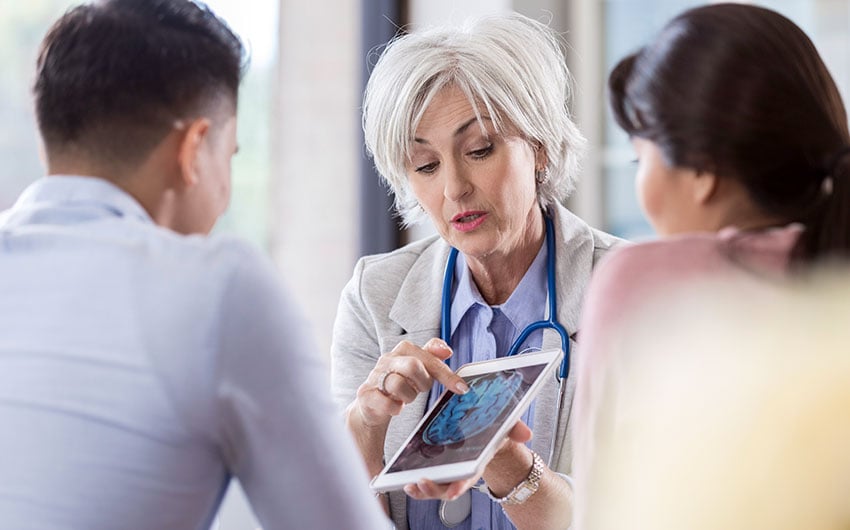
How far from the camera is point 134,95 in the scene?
3.36 ft

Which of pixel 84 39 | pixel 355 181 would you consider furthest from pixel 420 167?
pixel 355 181

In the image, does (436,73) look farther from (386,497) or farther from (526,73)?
(386,497)

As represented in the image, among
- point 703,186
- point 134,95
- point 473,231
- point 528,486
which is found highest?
point 134,95

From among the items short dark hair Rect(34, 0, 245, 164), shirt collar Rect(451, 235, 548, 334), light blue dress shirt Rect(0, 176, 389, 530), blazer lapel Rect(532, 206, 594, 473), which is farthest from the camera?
shirt collar Rect(451, 235, 548, 334)

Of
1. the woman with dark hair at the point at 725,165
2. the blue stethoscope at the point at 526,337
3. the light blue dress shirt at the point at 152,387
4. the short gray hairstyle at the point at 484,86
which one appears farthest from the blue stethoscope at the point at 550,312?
the light blue dress shirt at the point at 152,387

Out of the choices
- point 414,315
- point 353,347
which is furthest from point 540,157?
point 353,347

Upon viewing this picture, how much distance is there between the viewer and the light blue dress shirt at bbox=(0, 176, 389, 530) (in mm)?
903

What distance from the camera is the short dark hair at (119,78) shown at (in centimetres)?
102

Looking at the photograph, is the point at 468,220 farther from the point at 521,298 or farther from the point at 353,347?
the point at 353,347

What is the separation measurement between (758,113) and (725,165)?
59 millimetres

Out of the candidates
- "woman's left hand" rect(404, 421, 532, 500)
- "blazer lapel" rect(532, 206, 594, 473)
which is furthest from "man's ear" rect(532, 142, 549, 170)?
"woman's left hand" rect(404, 421, 532, 500)

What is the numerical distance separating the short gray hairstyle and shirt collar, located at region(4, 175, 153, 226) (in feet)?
2.86

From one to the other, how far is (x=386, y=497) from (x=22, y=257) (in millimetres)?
952

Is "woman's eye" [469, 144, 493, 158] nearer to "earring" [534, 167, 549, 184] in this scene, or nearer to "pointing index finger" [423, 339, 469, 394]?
"earring" [534, 167, 549, 184]
